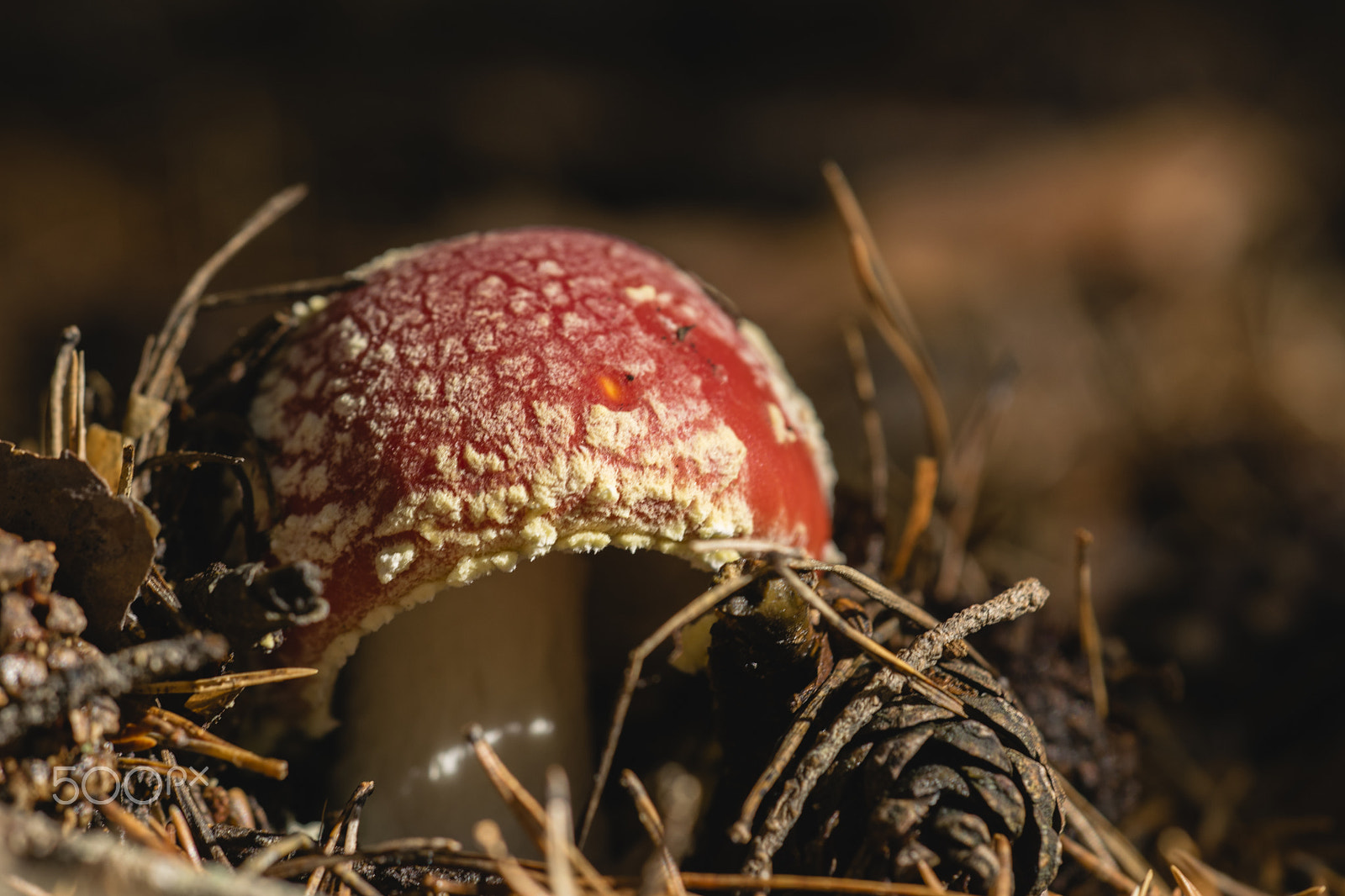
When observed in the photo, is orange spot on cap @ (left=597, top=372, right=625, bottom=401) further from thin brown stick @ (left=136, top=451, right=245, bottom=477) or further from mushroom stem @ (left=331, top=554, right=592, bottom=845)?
thin brown stick @ (left=136, top=451, right=245, bottom=477)

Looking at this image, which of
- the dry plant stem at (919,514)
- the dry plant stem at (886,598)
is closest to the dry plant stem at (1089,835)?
the dry plant stem at (886,598)

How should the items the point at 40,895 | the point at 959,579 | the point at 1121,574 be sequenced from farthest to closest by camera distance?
1. the point at 1121,574
2. the point at 959,579
3. the point at 40,895

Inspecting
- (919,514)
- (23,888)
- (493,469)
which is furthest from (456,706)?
(919,514)

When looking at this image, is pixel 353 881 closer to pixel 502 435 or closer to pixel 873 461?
pixel 502 435

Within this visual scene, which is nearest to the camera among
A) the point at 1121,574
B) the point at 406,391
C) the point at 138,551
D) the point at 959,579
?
the point at 138,551

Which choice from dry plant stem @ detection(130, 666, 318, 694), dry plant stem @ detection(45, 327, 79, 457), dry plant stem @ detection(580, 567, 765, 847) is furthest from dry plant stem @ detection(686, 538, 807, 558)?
dry plant stem @ detection(45, 327, 79, 457)

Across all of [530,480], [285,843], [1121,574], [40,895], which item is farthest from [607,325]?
[1121,574]

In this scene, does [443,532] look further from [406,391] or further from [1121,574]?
[1121,574]
